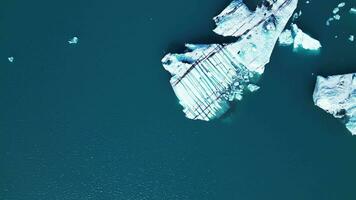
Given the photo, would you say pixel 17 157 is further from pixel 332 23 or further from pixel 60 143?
pixel 332 23

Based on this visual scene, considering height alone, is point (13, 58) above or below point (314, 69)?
above

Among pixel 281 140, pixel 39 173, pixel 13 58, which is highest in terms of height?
pixel 13 58

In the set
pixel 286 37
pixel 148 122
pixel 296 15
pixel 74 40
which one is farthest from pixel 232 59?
pixel 74 40

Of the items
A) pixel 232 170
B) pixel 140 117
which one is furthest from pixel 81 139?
pixel 232 170

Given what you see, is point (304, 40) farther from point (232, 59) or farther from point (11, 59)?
point (11, 59)

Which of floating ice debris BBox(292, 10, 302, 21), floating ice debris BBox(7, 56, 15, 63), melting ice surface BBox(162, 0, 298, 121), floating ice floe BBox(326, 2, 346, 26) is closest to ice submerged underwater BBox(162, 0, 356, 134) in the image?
melting ice surface BBox(162, 0, 298, 121)

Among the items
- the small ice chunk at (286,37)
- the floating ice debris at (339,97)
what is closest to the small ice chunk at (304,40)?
the small ice chunk at (286,37)

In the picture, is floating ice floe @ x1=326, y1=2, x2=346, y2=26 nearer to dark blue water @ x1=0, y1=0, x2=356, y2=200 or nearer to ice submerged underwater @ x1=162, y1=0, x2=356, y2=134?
dark blue water @ x1=0, y1=0, x2=356, y2=200

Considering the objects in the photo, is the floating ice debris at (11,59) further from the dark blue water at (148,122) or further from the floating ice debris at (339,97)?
the floating ice debris at (339,97)
